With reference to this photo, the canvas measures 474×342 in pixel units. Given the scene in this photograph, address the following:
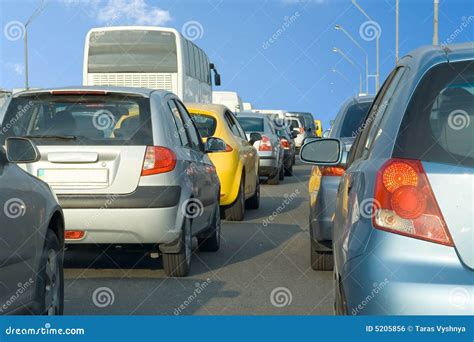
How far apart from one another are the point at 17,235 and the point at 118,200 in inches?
117

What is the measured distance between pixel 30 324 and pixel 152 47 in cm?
2254

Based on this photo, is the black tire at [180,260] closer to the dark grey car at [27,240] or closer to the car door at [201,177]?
the car door at [201,177]

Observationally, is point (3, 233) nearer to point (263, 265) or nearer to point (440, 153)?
point (440, 153)

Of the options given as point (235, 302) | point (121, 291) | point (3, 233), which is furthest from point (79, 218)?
point (3, 233)

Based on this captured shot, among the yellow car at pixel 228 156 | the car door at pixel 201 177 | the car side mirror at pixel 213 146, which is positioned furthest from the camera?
the yellow car at pixel 228 156

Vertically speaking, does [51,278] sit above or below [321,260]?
above

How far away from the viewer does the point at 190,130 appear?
9648mm

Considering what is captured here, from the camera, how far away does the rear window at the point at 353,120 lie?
945 cm
